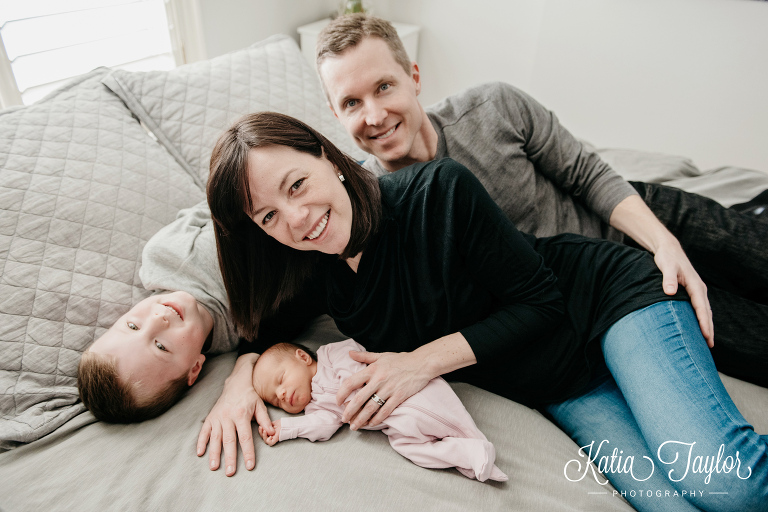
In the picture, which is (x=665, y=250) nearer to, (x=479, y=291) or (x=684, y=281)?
(x=684, y=281)

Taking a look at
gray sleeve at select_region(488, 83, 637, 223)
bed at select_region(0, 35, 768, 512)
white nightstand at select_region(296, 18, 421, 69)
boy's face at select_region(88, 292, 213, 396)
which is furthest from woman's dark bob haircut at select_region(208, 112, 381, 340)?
white nightstand at select_region(296, 18, 421, 69)

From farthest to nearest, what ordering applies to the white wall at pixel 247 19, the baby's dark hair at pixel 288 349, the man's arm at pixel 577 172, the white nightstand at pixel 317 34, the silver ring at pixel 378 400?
the white nightstand at pixel 317 34, the white wall at pixel 247 19, the man's arm at pixel 577 172, the baby's dark hair at pixel 288 349, the silver ring at pixel 378 400

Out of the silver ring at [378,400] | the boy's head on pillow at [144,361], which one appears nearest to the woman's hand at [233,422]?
the boy's head on pillow at [144,361]

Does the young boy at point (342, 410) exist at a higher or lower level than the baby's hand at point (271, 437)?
higher

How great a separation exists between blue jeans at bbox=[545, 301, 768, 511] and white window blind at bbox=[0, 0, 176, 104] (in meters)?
2.03

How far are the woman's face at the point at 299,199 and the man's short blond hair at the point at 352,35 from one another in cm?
39

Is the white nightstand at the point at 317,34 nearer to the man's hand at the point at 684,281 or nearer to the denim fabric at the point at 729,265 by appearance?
the denim fabric at the point at 729,265

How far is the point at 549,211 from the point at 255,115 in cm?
92

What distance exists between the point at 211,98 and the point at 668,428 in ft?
4.93

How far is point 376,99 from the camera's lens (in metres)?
1.28

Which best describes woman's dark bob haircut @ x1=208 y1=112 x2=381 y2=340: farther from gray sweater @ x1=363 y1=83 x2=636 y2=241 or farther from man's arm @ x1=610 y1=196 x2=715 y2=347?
man's arm @ x1=610 y1=196 x2=715 y2=347

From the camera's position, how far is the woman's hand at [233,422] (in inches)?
37.9

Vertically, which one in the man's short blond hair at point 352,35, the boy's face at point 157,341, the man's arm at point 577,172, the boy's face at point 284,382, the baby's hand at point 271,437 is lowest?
the baby's hand at point 271,437

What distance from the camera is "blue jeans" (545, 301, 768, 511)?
0.88 metres
